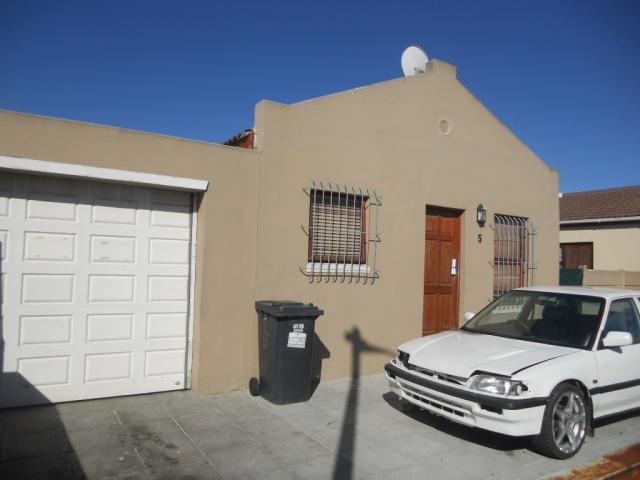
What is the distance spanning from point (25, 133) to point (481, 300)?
723cm

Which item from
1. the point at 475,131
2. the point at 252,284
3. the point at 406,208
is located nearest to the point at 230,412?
the point at 252,284

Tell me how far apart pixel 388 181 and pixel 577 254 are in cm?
1215

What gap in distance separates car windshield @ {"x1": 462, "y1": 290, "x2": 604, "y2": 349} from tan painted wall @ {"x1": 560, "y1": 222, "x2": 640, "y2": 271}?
1170 centimetres

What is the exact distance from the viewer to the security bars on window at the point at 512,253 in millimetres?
9281

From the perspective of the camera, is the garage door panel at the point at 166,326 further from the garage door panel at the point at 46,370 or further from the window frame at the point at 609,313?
the window frame at the point at 609,313

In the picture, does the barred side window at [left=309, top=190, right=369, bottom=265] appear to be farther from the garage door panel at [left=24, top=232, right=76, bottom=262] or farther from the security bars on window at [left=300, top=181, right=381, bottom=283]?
the garage door panel at [left=24, top=232, right=76, bottom=262]

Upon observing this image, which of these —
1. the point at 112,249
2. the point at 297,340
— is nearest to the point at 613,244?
the point at 297,340

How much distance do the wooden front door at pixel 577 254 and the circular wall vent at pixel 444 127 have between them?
1068 centimetres

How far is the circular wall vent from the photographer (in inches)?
332

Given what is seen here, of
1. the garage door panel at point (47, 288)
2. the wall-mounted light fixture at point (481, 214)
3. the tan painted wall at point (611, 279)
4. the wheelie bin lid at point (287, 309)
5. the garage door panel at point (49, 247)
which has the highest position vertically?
the wall-mounted light fixture at point (481, 214)

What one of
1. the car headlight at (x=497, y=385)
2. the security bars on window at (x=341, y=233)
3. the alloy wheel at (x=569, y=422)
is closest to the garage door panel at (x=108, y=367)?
the security bars on window at (x=341, y=233)

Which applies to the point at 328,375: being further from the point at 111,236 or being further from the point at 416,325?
the point at 111,236

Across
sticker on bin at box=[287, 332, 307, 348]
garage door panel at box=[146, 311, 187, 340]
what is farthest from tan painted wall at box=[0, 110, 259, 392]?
sticker on bin at box=[287, 332, 307, 348]

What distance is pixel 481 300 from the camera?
888 centimetres
